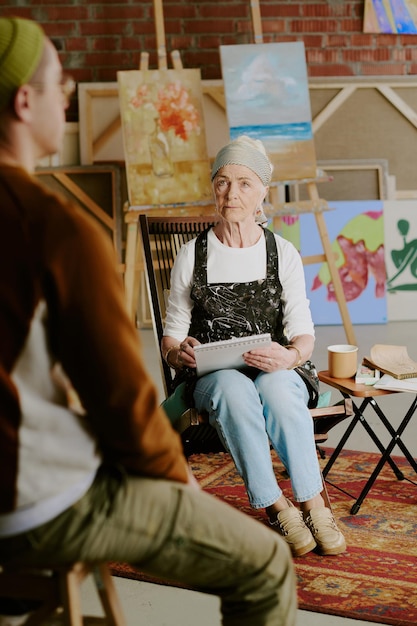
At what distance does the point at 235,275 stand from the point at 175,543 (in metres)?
1.52

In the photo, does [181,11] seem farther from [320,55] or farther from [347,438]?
[347,438]

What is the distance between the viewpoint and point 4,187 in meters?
1.17

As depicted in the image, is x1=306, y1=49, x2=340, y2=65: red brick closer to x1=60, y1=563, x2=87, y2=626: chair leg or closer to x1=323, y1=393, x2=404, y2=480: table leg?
x1=323, y1=393, x2=404, y2=480: table leg

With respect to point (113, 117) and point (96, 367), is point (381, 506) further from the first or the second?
point (113, 117)

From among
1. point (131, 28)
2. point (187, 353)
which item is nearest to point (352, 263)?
point (131, 28)

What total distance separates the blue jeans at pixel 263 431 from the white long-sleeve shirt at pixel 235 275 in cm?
31

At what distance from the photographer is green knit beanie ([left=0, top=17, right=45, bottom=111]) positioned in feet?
4.03

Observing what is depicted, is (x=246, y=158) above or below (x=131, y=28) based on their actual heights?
below

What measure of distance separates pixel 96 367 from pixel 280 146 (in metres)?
4.29

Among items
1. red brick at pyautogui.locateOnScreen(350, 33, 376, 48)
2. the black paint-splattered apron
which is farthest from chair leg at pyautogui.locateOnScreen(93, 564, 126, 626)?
red brick at pyautogui.locateOnScreen(350, 33, 376, 48)

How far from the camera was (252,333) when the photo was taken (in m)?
2.70

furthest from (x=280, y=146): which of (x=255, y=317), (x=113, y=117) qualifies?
(x=255, y=317)

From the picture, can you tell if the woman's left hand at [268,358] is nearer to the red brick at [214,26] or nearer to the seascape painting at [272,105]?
the seascape painting at [272,105]

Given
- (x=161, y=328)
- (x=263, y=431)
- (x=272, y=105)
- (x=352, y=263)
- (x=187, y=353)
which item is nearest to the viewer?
Result: (x=263, y=431)
